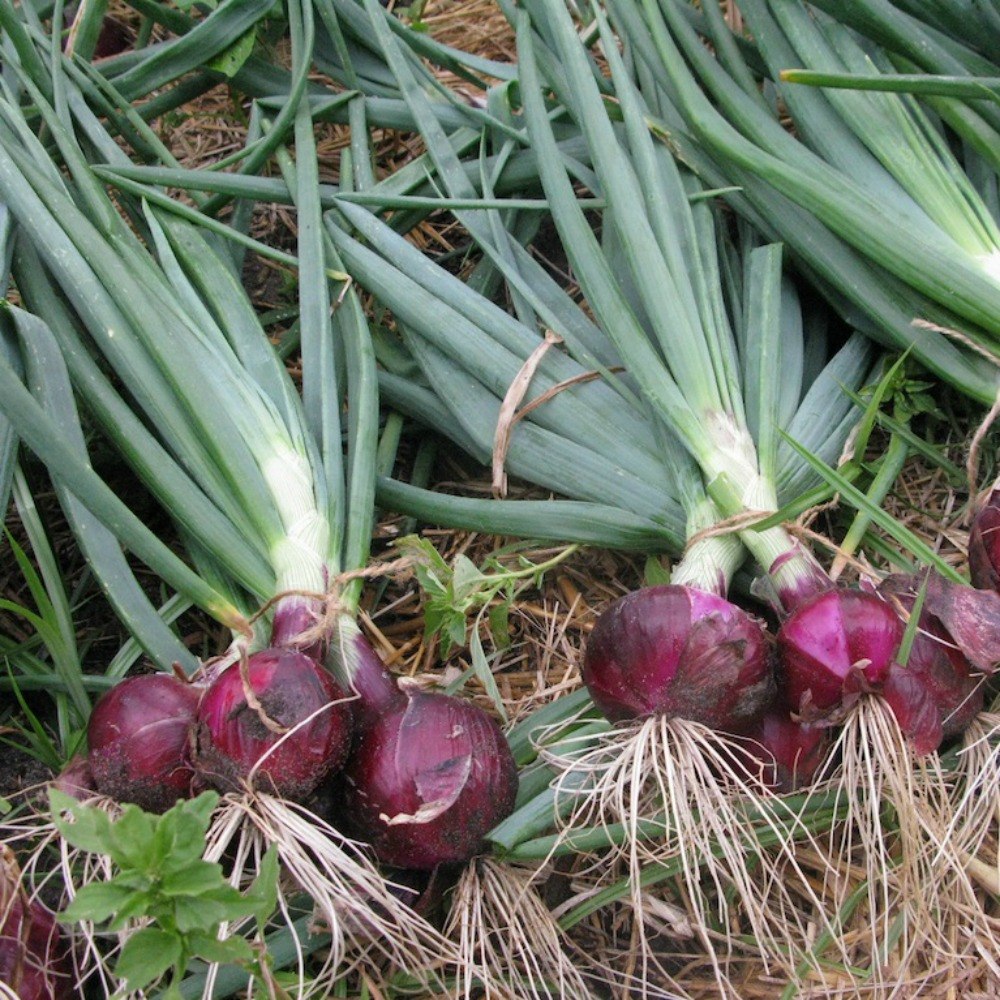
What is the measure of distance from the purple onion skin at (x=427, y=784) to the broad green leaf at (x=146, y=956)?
0.87 feet

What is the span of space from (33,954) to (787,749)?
76 cm

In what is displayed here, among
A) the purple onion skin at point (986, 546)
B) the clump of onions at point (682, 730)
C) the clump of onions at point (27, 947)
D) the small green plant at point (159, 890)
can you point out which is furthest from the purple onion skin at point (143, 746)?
the purple onion skin at point (986, 546)

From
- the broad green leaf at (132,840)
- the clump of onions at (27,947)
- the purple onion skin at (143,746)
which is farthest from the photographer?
the purple onion skin at (143,746)

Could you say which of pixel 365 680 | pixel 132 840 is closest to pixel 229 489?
pixel 365 680

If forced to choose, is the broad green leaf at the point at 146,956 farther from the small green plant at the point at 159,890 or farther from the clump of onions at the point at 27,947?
the clump of onions at the point at 27,947

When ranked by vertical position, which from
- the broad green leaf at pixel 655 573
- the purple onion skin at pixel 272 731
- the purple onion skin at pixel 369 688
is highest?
the purple onion skin at pixel 272 731

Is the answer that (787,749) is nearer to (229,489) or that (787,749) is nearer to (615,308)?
(615,308)

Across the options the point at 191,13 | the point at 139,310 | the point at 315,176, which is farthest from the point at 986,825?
the point at 191,13

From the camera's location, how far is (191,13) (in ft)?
6.57

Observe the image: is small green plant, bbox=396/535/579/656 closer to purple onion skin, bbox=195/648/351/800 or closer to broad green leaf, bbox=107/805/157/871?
purple onion skin, bbox=195/648/351/800

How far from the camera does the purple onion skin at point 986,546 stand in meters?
1.16

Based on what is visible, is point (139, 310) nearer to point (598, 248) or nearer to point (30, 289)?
point (30, 289)

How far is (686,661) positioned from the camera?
3.58 feet

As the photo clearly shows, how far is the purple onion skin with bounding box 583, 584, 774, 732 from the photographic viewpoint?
1.09 m
